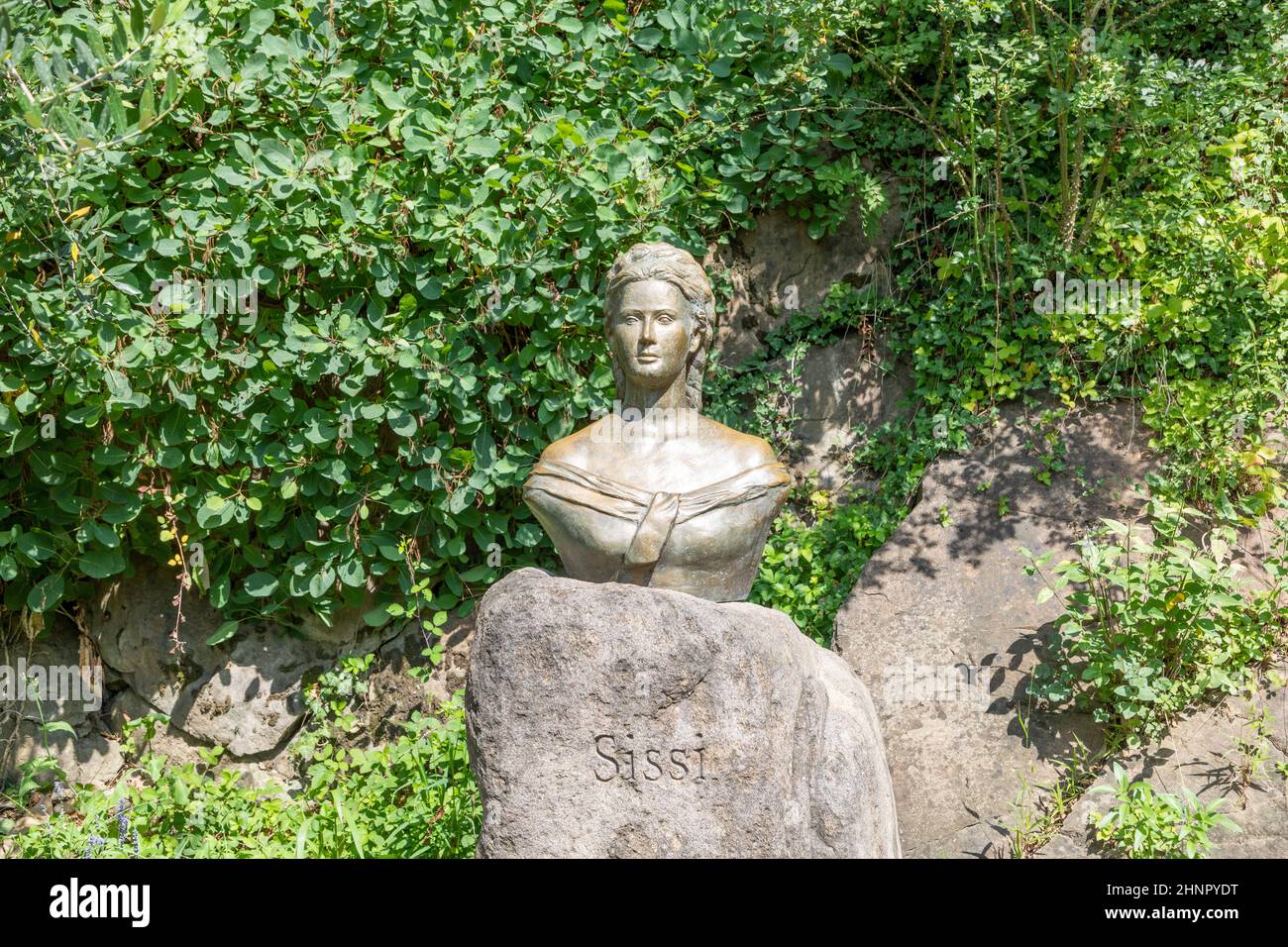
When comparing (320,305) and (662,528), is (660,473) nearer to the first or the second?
(662,528)

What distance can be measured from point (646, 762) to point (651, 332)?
1360 millimetres

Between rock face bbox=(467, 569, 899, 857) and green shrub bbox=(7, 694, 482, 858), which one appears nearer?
rock face bbox=(467, 569, 899, 857)

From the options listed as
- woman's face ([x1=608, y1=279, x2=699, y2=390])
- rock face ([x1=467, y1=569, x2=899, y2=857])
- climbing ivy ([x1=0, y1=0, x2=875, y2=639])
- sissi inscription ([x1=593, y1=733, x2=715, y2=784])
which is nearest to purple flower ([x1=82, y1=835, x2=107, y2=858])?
climbing ivy ([x1=0, y1=0, x2=875, y2=639])

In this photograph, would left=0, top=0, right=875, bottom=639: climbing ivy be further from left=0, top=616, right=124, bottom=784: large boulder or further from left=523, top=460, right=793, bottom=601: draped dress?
left=523, top=460, right=793, bottom=601: draped dress

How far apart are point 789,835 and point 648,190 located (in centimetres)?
302

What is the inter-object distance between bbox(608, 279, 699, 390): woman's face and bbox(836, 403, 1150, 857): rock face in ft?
5.84

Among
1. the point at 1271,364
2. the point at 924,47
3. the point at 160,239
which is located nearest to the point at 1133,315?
the point at 1271,364

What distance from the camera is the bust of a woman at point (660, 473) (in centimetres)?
392

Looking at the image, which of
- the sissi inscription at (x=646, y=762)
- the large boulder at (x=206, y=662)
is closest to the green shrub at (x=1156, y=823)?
Answer: the sissi inscription at (x=646, y=762)

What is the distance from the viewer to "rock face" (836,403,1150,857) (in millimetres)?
4938

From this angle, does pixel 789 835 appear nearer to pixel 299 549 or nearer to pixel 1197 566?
pixel 1197 566

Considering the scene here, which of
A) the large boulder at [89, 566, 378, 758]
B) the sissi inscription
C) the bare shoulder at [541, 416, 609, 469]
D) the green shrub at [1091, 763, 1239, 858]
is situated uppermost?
the bare shoulder at [541, 416, 609, 469]

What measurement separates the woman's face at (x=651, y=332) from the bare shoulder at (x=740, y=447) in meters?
0.21

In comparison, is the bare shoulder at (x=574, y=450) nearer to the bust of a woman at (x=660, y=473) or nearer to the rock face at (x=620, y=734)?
the bust of a woman at (x=660, y=473)
